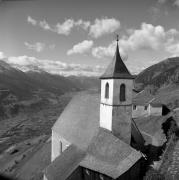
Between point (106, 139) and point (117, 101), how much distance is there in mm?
3651

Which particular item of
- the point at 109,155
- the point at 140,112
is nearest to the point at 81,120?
the point at 109,155

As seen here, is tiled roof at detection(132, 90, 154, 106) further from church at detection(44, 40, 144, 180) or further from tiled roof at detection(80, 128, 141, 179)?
tiled roof at detection(80, 128, 141, 179)

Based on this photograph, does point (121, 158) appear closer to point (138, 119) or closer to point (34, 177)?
point (34, 177)

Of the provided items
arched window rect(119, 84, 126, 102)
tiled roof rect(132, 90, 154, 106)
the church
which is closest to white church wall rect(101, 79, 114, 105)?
the church

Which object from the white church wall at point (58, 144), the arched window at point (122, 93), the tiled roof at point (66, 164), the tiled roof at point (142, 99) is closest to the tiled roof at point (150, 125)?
the tiled roof at point (142, 99)

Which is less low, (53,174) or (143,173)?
(143,173)

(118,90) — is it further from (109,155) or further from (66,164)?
(66,164)

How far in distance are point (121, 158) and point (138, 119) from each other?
29227 mm

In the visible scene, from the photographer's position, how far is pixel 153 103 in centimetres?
4544

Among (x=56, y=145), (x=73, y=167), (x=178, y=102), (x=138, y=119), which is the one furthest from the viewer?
(x=178, y=102)

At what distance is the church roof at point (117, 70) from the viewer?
18766mm

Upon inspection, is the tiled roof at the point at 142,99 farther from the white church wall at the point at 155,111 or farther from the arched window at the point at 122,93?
the arched window at the point at 122,93

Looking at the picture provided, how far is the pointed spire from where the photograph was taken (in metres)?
18.8

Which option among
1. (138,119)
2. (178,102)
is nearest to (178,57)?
(178,102)
